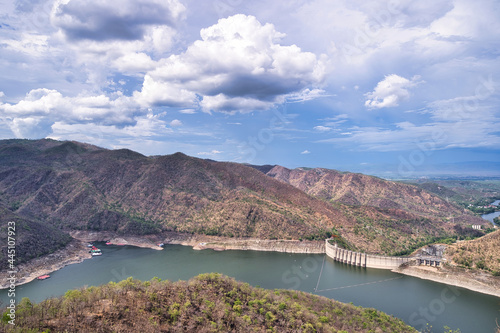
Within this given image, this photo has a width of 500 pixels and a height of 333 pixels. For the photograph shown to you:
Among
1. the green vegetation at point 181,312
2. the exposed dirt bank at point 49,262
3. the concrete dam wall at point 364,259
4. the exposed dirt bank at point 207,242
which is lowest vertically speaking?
the exposed dirt bank at point 49,262

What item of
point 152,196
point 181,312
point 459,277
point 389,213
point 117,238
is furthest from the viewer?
point 152,196

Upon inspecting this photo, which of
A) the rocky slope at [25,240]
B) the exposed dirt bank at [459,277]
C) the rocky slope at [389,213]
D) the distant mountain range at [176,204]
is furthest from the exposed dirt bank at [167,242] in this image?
the exposed dirt bank at [459,277]

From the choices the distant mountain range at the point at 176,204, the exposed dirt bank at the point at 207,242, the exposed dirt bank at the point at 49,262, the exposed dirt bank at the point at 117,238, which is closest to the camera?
the exposed dirt bank at the point at 49,262

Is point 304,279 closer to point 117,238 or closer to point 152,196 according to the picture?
point 117,238

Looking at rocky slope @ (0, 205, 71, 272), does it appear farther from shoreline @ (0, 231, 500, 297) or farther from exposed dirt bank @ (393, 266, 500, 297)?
exposed dirt bank @ (393, 266, 500, 297)

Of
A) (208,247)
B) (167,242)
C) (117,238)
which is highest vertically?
(208,247)

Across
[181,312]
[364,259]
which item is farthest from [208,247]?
[181,312]

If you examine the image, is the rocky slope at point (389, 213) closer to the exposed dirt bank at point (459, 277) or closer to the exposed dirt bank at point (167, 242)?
the exposed dirt bank at point (459, 277)
